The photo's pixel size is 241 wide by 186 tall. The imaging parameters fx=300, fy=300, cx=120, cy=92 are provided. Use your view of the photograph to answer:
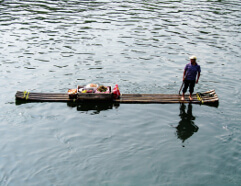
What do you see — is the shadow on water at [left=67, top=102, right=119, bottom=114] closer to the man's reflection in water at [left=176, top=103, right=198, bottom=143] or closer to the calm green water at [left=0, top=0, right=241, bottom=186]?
the calm green water at [left=0, top=0, right=241, bottom=186]

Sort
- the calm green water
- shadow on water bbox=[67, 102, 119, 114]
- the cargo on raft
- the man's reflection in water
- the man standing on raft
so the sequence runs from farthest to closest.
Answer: the cargo on raft, shadow on water bbox=[67, 102, 119, 114], the man standing on raft, the man's reflection in water, the calm green water

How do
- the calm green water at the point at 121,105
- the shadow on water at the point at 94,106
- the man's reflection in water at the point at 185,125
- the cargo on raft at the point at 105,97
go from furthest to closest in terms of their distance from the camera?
the cargo on raft at the point at 105,97 < the shadow on water at the point at 94,106 < the man's reflection in water at the point at 185,125 < the calm green water at the point at 121,105

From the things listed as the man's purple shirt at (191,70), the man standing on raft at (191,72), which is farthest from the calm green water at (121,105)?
the man's purple shirt at (191,70)

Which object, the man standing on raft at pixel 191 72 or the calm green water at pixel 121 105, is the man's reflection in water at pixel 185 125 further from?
the man standing on raft at pixel 191 72

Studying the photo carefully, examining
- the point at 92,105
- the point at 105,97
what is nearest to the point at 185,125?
the point at 105,97

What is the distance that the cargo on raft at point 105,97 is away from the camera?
57.0 feet

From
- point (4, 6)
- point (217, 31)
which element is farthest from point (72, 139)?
point (4, 6)

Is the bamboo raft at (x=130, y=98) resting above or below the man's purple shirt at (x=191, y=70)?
below

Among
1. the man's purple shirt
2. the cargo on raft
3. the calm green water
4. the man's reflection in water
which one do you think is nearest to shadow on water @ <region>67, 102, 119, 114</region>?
the calm green water

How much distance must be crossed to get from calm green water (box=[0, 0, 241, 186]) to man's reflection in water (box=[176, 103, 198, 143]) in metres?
0.05

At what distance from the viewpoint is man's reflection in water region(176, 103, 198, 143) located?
14734 millimetres

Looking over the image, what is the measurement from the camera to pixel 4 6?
1463 inches

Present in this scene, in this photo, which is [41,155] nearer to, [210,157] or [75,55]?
[210,157]

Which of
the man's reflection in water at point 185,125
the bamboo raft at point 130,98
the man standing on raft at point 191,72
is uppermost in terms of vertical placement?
the man standing on raft at point 191,72
